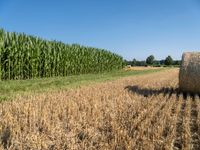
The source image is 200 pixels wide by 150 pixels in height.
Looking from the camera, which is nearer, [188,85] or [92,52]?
[188,85]

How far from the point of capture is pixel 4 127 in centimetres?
578

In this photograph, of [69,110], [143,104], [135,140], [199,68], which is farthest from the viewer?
[199,68]

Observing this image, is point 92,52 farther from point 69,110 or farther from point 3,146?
point 3,146

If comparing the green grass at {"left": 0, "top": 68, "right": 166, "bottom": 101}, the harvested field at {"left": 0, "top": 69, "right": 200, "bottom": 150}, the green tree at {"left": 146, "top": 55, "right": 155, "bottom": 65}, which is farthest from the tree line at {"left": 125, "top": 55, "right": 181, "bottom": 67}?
the harvested field at {"left": 0, "top": 69, "right": 200, "bottom": 150}

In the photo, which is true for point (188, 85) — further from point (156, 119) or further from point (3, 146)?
point (3, 146)

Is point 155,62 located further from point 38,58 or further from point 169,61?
point 38,58

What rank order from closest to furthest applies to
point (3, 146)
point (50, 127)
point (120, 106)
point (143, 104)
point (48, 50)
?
1. point (3, 146)
2. point (50, 127)
3. point (120, 106)
4. point (143, 104)
5. point (48, 50)

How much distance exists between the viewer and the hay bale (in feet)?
41.0

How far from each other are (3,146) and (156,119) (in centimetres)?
328

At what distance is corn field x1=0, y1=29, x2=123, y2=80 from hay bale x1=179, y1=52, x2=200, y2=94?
10362 millimetres

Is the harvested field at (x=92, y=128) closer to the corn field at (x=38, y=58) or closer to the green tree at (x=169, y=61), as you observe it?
the corn field at (x=38, y=58)

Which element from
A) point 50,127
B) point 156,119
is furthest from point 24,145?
point 156,119

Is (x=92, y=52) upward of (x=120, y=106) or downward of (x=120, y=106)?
upward

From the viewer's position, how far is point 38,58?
879 inches
